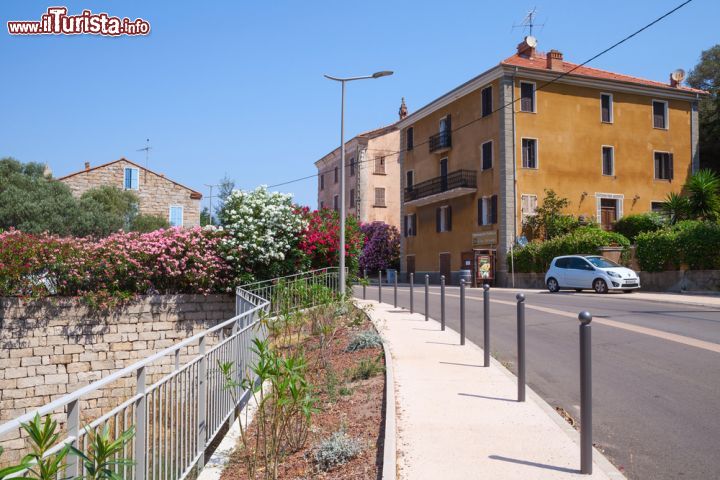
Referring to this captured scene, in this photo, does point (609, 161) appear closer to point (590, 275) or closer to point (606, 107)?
point (606, 107)

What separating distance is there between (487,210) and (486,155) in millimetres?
3207

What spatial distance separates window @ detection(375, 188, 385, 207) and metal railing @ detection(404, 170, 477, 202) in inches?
349

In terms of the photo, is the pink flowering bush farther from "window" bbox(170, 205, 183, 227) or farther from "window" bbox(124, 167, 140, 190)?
"window" bbox(124, 167, 140, 190)

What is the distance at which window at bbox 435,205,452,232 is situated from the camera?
39125 mm

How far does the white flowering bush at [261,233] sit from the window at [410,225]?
2631 centimetres

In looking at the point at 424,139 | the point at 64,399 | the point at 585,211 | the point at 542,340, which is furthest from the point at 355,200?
the point at 64,399

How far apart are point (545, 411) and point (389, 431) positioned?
1.71m

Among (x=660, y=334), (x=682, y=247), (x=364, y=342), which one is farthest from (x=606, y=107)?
(x=364, y=342)

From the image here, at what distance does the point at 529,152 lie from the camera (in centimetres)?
3375

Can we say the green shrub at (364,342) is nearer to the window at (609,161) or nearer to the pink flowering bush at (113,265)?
the pink flowering bush at (113,265)

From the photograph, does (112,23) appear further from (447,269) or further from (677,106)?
(677,106)

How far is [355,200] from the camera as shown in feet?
172

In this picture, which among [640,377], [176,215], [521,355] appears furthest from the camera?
[176,215]

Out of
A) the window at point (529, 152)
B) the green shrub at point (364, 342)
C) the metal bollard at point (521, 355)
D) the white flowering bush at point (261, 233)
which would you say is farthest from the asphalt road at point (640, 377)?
the window at point (529, 152)
